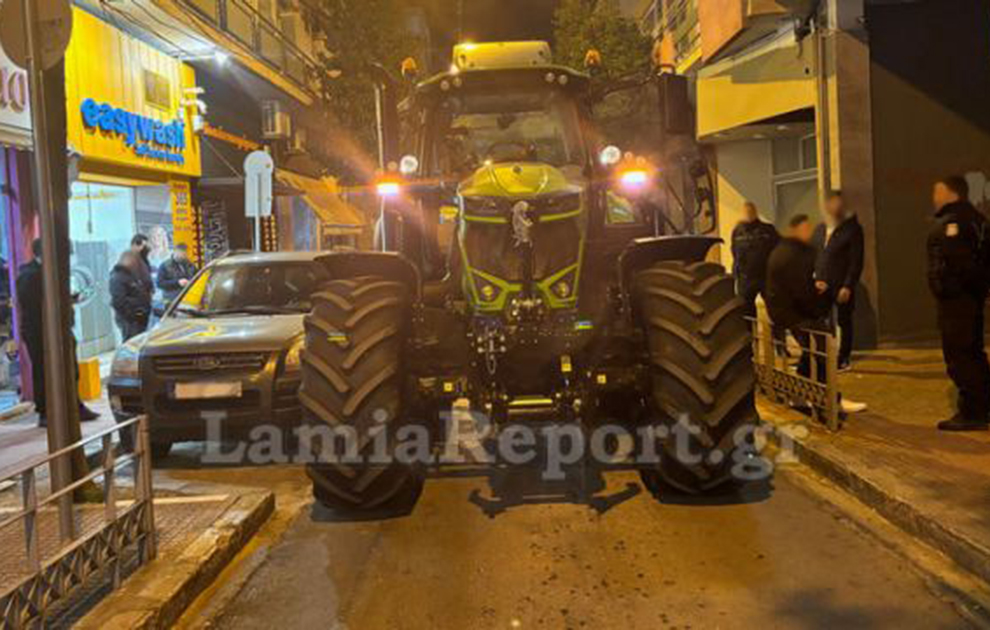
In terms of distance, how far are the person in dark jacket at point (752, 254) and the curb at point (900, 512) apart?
3.11m

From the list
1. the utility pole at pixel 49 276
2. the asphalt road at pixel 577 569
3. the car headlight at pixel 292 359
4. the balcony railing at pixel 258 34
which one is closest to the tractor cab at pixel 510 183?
the car headlight at pixel 292 359

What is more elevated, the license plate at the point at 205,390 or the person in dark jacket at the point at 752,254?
the person in dark jacket at the point at 752,254

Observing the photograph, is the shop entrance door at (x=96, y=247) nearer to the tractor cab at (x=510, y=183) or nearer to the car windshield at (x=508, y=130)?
the tractor cab at (x=510, y=183)

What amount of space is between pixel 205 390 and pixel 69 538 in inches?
110


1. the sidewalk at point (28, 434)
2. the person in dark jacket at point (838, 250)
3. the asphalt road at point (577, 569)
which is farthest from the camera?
the person in dark jacket at point (838, 250)

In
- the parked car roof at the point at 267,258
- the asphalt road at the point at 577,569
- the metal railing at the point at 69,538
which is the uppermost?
the parked car roof at the point at 267,258

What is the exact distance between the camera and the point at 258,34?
20.4 m

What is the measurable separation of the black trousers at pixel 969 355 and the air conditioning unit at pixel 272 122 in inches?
691

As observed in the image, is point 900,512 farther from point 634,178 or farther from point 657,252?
point 634,178

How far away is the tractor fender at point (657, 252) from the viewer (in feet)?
19.4

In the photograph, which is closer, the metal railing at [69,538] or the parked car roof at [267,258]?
the metal railing at [69,538]

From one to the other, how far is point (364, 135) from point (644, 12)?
889cm

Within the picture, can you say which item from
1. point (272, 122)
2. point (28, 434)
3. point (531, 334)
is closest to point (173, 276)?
point (28, 434)

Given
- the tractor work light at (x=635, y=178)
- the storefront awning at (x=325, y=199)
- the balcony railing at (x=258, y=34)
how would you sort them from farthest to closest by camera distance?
1. the storefront awning at (x=325, y=199)
2. the balcony railing at (x=258, y=34)
3. the tractor work light at (x=635, y=178)
